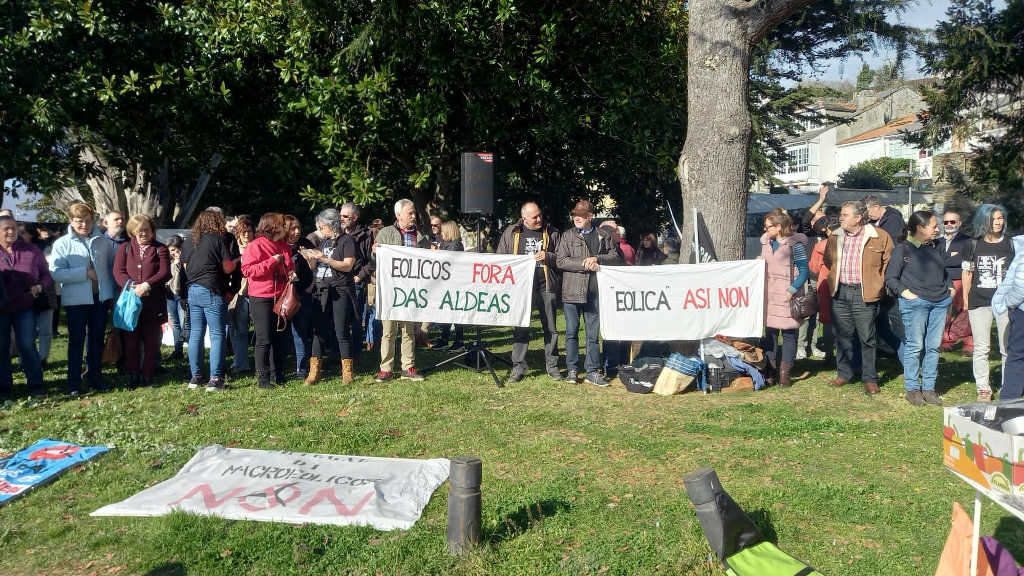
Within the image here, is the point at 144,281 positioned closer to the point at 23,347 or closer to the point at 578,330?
the point at 23,347

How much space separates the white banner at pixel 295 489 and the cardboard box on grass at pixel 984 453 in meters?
2.96

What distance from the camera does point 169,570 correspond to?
164 inches

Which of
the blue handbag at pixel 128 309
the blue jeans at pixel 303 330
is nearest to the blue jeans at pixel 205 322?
the blue handbag at pixel 128 309

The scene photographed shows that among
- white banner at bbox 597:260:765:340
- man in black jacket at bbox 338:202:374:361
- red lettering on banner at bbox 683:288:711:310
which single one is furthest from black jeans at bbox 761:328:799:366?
man in black jacket at bbox 338:202:374:361

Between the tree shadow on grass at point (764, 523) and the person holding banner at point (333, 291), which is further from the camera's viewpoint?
the person holding banner at point (333, 291)

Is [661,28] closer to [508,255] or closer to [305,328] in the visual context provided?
[508,255]

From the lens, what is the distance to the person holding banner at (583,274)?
28.8 feet

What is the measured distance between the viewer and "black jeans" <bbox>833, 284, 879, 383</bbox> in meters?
8.21

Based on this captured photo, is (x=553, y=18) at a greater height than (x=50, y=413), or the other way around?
(x=553, y=18)

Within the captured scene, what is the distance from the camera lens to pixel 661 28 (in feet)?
47.6

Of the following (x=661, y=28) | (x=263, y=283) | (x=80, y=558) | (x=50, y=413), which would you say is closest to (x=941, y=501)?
(x=80, y=558)

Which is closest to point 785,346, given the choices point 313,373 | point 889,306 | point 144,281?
point 889,306

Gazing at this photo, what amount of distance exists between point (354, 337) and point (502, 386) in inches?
93.5

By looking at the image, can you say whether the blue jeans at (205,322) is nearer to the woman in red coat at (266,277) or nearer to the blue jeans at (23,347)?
the woman in red coat at (266,277)
